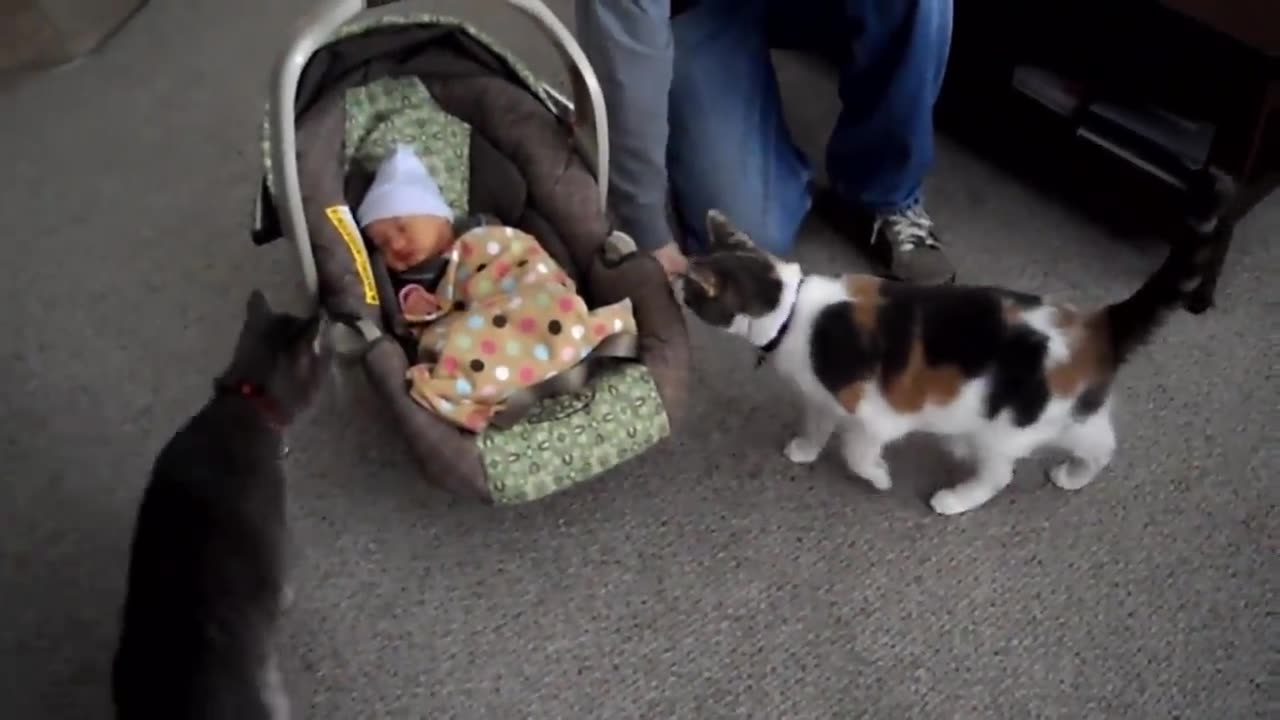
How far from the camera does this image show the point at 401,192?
1.60 metres

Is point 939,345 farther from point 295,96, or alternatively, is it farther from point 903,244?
point 295,96

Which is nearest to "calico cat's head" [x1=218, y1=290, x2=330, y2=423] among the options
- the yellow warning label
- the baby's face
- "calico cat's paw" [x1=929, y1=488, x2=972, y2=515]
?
the yellow warning label

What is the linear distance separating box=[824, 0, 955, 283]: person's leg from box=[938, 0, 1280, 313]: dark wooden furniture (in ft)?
0.66

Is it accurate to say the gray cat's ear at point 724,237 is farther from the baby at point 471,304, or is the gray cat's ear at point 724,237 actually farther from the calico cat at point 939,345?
the baby at point 471,304

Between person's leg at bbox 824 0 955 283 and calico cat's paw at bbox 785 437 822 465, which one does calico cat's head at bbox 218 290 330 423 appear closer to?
calico cat's paw at bbox 785 437 822 465

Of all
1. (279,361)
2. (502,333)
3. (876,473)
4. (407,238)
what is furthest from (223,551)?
(876,473)

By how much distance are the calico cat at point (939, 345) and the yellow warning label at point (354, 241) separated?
421 mm

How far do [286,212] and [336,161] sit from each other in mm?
198

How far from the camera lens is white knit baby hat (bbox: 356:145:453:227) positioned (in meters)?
1.60

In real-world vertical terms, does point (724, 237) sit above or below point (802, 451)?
above

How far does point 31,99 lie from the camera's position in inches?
89.2

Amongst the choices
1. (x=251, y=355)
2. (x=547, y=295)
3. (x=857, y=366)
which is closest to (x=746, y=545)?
(x=857, y=366)

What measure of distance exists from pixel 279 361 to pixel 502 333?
281mm

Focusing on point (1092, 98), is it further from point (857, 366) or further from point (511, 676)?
point (511, 676)
